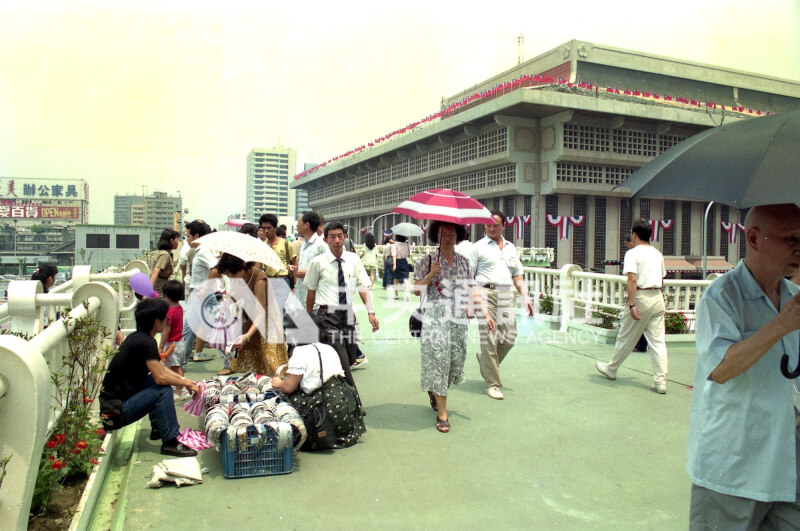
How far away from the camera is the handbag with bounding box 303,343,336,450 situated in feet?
14.3

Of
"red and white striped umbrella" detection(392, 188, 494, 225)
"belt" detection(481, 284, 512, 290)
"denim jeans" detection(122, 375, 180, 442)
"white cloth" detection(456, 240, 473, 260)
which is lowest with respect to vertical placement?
"denim jeans" detection(122, 375, 180, 442)

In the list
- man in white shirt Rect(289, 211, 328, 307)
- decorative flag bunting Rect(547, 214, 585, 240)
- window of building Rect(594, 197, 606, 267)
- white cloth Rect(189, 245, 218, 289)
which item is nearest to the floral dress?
man in white shirt Rect(289, 211, 328, 307)

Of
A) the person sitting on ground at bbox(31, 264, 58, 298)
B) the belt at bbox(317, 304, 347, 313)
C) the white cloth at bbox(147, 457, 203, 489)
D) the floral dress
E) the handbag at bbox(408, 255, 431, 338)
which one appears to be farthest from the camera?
the person sitting on ground at bbox(31, 264, 58, 298)

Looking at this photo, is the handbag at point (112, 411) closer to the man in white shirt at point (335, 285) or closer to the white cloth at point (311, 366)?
the white cloth at point (311, 366)

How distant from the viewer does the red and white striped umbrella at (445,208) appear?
16.4ft

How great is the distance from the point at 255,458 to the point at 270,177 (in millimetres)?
95664

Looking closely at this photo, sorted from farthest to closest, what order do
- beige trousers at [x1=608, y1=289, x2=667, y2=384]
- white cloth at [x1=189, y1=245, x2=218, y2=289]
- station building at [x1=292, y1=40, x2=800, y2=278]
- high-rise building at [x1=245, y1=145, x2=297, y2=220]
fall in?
1. high-rise building at [x1=245, y1=145, x2=297, y2=220]
2. station building at [x1=292, y1=40, x2=800, y2=278]
3. white cloth at [x1=189, y1=245, x2=218, y2=289]
4. beige trousers at [x1=608, y1=289, x2=667, y2=384]

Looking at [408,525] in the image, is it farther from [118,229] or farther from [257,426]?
[118,229]

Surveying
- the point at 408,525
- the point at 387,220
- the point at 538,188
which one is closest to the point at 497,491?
the point at 408,525

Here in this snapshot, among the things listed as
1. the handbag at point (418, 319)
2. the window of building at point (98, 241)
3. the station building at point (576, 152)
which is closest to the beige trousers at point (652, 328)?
the handbag at point (418, 319)

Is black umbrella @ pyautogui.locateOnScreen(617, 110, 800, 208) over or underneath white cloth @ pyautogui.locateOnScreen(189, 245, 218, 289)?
over

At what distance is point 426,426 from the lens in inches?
203

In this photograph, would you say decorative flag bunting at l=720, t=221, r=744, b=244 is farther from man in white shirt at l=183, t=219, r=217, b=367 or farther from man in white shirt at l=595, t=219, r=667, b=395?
man in white shirt at l=183, t=219, r=217, b=367

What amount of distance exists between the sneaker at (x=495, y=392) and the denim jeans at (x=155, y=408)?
10.2ft
